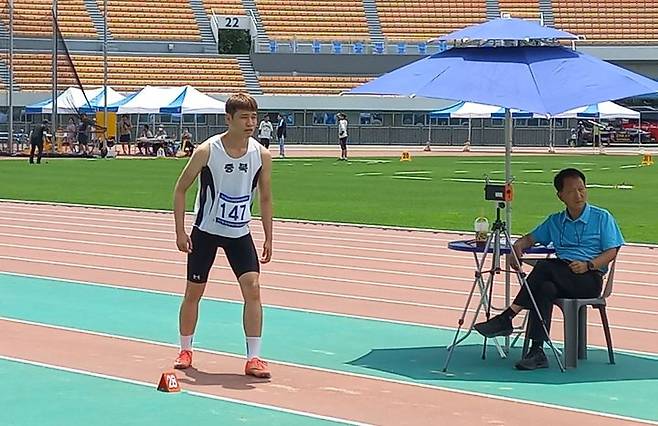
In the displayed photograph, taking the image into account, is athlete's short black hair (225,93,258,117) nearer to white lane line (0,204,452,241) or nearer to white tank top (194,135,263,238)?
white tank top (194,135,263,238)

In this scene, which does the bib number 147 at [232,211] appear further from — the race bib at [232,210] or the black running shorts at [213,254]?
the black running shorts at [213,254]

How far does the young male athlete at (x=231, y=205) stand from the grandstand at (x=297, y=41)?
51.3 metres

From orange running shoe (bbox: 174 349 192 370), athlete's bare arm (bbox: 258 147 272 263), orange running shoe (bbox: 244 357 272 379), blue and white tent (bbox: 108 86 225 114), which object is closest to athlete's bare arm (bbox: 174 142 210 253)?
athlete's bare arm (bbox: 258 147 272 263)

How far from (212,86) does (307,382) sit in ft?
183

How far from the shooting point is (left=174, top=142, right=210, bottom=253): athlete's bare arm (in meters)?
8.77

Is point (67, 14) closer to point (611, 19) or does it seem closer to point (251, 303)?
point (611, 19)

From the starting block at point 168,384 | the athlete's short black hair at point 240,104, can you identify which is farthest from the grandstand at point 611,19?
the starting block at point 168,384

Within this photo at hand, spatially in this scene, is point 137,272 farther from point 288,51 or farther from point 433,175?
point 288,51

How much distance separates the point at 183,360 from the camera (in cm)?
902

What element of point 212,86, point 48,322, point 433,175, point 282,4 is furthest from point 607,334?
point 282,4

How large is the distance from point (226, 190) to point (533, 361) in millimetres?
2405

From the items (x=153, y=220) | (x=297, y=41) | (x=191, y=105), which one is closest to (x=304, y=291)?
(x=153, y=220)

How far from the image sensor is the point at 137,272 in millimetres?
14812

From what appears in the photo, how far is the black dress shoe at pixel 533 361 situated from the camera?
9.32m
